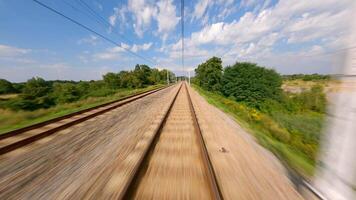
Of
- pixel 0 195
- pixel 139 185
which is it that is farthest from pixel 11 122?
pixel 139 185

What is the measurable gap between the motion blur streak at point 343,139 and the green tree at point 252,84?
109ft

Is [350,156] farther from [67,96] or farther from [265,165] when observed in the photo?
[67,96]

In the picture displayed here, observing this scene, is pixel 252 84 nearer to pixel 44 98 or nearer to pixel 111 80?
pixel 44 98

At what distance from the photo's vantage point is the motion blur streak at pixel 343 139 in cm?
217

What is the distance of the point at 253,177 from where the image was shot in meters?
3.51

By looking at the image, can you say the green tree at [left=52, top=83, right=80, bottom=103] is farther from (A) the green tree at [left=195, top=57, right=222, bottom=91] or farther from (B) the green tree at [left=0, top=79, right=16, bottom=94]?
(A) the green tree at [left=195, top=57, right=222, bottom=91]

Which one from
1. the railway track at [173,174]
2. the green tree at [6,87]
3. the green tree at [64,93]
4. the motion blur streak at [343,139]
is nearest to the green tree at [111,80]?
the green tree at [64,93]

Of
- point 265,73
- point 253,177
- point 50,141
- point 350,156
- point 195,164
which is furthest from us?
point 265,73

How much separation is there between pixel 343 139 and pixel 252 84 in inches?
1387

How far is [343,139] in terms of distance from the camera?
229 cm

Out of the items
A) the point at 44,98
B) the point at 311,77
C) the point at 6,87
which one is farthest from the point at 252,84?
the point at 6,87

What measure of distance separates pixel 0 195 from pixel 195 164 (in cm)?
389

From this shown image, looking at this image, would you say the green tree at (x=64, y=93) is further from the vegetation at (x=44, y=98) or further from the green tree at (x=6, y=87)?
the green tree at (x=6, y=87)

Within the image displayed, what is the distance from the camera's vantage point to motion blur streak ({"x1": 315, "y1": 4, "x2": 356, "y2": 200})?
85.6 inches
